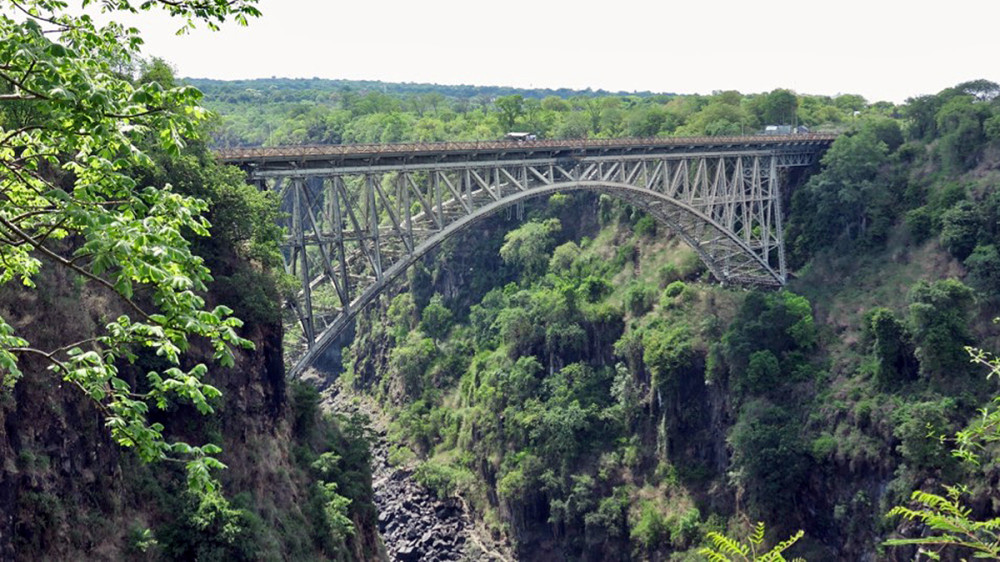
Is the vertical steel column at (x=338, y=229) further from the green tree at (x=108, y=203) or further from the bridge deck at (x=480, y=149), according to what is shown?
the green tree at (x=108, y=203)

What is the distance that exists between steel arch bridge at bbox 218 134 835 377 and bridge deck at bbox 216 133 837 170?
0.06m

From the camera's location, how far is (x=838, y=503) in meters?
38.4

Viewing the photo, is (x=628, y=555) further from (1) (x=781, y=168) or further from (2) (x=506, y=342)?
(1) (x=781, y=168)

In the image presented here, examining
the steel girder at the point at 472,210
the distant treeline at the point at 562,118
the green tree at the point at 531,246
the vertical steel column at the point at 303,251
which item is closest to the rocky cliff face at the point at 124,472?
the vertical steel column at the point at 303,251

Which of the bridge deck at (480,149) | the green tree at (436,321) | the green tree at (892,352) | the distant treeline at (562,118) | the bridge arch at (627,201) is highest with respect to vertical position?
the distant treeline at (562,118)

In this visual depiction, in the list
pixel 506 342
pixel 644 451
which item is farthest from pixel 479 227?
pixel 644 451

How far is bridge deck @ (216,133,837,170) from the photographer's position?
32000 mm

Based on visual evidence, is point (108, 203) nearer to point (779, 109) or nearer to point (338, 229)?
point (338, 229)

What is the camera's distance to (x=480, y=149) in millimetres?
37719

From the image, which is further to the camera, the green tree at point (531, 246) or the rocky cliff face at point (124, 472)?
the green tree at point (531, 246)

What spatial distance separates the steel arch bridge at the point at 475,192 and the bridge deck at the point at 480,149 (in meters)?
0.06

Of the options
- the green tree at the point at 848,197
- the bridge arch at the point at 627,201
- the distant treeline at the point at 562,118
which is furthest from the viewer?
the distant treeline at the point at 562,118

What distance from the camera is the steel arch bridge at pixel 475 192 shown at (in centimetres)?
3222

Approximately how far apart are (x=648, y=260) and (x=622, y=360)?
27.2 ft
